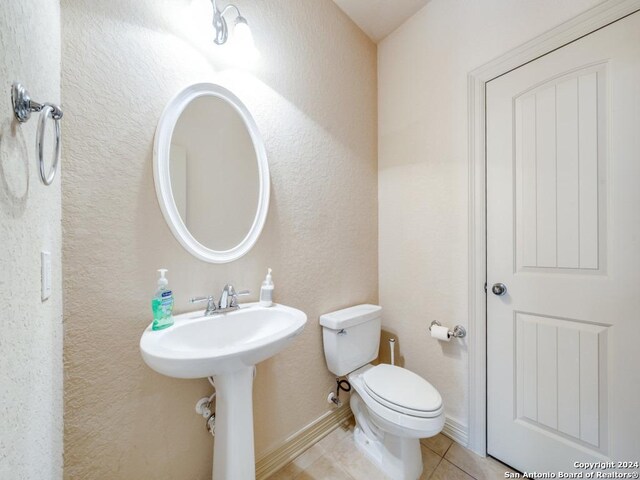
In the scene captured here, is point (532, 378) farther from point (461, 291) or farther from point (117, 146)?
point (117, 146)

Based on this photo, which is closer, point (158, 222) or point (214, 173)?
point (158, 222)

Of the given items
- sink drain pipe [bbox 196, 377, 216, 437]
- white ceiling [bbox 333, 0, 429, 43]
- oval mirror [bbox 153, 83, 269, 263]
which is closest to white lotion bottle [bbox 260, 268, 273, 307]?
oval mirror [bbox 153, 83, 269, 263]

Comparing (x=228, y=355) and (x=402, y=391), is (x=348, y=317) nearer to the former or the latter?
(x=402, y=391)

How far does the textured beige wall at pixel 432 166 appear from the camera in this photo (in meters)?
1.34

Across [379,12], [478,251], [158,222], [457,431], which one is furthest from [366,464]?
[379,12]

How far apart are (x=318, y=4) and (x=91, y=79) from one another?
130 cm

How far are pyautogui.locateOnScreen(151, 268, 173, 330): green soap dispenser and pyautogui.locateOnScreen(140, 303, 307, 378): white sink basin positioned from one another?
2 cm

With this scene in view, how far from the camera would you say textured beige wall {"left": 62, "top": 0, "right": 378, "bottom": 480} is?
783 millimetres

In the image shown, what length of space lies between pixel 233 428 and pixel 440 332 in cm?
110

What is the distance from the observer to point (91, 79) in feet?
2.64

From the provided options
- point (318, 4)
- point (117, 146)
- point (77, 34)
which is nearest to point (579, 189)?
point (318, 4)

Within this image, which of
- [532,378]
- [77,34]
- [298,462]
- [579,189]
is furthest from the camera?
[298,462]

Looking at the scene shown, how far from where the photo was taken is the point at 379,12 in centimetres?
158

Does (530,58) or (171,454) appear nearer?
(171,454)
